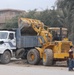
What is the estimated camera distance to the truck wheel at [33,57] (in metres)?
28.8

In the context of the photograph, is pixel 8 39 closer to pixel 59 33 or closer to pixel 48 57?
pixel 59 33

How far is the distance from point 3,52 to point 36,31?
3395mm

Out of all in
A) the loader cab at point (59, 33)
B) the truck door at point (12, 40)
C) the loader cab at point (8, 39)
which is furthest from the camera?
the truck door at point (12, 40)

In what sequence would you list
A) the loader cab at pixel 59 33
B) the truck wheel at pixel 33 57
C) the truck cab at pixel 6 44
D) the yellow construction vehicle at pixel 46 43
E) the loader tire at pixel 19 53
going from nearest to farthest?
1. the yellow construction vehicle at pixel 46 43
2. the truck wheel at pixel 33 57
3. the loader cab at pixel 59 33
4. the truck cab at pixel 6 44
5. the loader tire at pixel 19 53

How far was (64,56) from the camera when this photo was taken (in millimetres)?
26875

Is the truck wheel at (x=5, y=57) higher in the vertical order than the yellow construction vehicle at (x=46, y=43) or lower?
lower

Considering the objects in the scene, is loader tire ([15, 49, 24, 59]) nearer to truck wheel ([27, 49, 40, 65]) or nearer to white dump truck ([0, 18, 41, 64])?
white dump truck ([0, 18, 41, 64])

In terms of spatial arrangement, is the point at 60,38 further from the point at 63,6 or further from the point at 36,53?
the point at 63,6

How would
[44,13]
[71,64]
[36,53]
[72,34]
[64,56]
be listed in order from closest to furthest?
1. [71,64]
2. [64,56]
3. [36,53]
4. [72,34]
5. [44,13]

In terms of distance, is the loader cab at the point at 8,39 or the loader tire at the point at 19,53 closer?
the loader cab at the point at 8,39

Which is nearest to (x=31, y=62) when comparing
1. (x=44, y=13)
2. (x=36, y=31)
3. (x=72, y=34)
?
(x=36, y=31)

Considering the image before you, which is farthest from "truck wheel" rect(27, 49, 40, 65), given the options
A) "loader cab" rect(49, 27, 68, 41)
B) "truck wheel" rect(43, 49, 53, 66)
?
"loader cab" rect(49, 27, 68, 41)

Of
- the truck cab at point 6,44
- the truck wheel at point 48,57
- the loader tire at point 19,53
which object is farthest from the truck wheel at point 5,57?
the truck wheel at point 48,57

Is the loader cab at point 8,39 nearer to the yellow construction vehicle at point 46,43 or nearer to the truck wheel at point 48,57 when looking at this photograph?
the yellow construction vehicle at point 46,43
